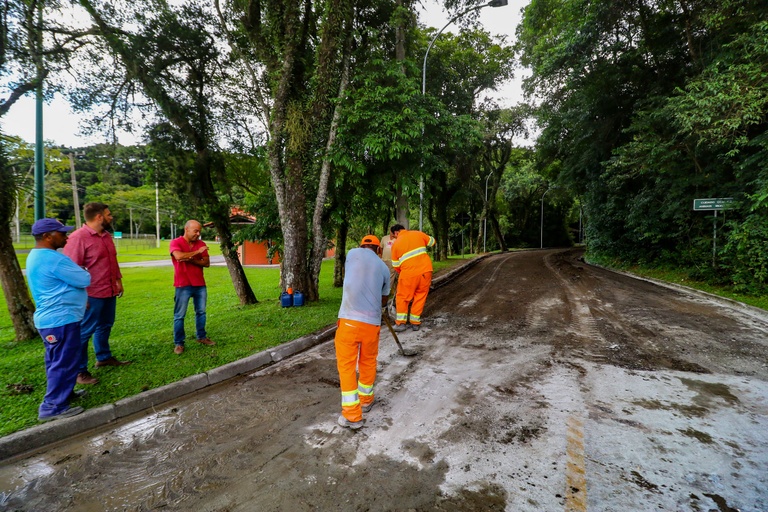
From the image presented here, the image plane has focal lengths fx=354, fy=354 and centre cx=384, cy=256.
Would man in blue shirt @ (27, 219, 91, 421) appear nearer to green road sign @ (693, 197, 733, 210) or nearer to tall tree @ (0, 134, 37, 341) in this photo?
tall tree @ (0, 134, 37, 341)

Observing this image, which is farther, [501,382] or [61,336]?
[501,382]

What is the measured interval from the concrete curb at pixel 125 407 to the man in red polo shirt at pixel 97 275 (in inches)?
29.4

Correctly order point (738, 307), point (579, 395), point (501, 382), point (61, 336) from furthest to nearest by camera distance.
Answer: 1. point (738, 307)
2. point (501, 382)
3. point (579, 395)
4. point (61, 336)

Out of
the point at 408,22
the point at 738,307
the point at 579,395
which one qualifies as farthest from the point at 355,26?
A: the point at 738,307

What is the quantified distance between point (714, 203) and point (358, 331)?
11441 millimetres

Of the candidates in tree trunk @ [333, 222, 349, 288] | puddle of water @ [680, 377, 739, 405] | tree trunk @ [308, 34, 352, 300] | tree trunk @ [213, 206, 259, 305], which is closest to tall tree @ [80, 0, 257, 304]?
tree trunk @ [213, 206, 259, 305]

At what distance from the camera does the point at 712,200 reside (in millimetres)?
9680

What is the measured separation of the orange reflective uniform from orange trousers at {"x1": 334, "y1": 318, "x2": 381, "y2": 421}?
9.57ft

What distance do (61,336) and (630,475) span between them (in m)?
4.83

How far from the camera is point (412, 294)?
249 inches

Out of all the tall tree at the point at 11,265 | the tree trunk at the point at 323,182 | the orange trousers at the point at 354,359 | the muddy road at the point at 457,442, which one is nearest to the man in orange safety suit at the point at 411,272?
the muddy road at the point at 457,442

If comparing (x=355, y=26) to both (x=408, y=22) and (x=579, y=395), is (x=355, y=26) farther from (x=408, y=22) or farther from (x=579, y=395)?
(x=579, y=395)

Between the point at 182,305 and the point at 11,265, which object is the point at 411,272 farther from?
the point at 11,265

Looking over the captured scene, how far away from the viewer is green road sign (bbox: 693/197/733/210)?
31.0 feet
